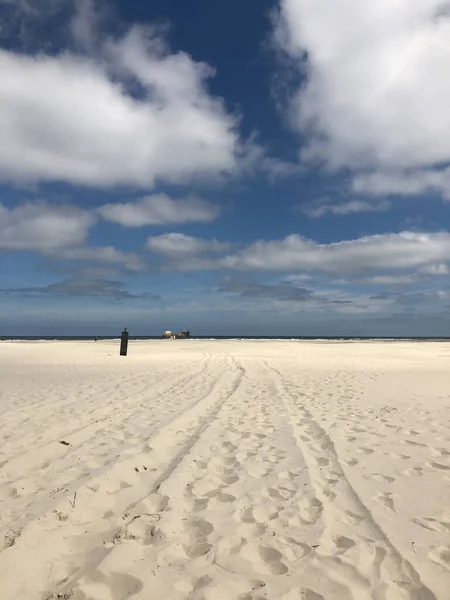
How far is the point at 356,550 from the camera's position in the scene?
3674 millimetres

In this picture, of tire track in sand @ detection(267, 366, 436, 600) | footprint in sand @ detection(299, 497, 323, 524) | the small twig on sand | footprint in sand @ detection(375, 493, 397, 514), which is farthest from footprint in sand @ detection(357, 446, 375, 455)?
the small twig on sand

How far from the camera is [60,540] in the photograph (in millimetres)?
3830

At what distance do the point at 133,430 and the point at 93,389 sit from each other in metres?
5.79

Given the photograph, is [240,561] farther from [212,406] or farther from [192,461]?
[212,406]

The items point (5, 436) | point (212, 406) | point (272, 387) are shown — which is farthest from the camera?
point (272, 387)

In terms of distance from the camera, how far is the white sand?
10.7 ft

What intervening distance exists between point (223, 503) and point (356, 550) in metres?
1.60

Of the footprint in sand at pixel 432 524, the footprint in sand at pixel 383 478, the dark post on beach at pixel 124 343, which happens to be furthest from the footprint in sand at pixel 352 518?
the dark post on beach at pixel 124 343

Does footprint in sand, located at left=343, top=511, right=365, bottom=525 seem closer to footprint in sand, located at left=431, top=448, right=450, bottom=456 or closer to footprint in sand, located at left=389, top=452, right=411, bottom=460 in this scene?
footprint in sand, located at left=389, top=452, right=411, bottom=460

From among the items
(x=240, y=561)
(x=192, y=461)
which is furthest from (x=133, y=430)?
(x=240, y=561)

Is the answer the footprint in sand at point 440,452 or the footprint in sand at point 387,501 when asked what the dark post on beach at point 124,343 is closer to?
the footprint in sand at point 440,452

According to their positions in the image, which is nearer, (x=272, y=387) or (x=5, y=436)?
(x=5, y=436)

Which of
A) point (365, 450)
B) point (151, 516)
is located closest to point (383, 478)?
point (365, 450)

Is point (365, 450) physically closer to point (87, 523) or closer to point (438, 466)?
point (438, 466)
